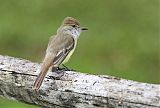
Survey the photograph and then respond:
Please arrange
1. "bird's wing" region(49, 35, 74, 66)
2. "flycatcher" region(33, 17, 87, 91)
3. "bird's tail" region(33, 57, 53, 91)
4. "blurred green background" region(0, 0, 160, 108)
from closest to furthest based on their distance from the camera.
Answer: "bird's tail" region(33, 57, 53, 91) < "flycatcher" region(33, 17, 87, 91) < "bird's wing" region(49, 35, 74, 66) < "blurred green background" region(0, 0, 160, 108)

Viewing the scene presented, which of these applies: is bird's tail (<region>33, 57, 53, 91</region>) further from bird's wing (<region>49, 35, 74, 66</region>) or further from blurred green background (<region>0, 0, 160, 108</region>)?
blurred green background (<region>0, 0, 160, 108</region>)

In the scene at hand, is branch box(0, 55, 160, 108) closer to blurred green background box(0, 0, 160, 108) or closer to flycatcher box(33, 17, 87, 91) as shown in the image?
flycatcher box(33, 17, 87, 91)

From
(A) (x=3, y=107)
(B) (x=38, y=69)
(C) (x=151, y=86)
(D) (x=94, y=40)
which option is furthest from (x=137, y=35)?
(C) (x=151, y=86)

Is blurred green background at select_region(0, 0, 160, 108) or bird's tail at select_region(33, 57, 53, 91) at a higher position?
blurred green background at select_region(0, 0, 160, 108)

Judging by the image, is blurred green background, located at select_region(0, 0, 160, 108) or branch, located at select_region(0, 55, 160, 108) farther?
blurred green background, located at select_region(0, 0, 160, 108)

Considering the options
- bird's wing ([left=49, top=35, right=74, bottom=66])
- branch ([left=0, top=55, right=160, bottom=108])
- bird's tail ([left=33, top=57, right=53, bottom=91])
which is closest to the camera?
branch ([left=0, top=55, right=160, bottom=108])

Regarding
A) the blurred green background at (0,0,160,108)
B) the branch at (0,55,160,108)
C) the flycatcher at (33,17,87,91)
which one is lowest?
the branch at (0,55,160,108)

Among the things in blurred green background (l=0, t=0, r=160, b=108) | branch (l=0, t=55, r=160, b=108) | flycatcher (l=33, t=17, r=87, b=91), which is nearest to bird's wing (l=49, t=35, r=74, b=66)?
flycatcher (l=33, t=17, r=87, b=91)

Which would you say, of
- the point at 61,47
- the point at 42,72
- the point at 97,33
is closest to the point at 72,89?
the point at 42,72
